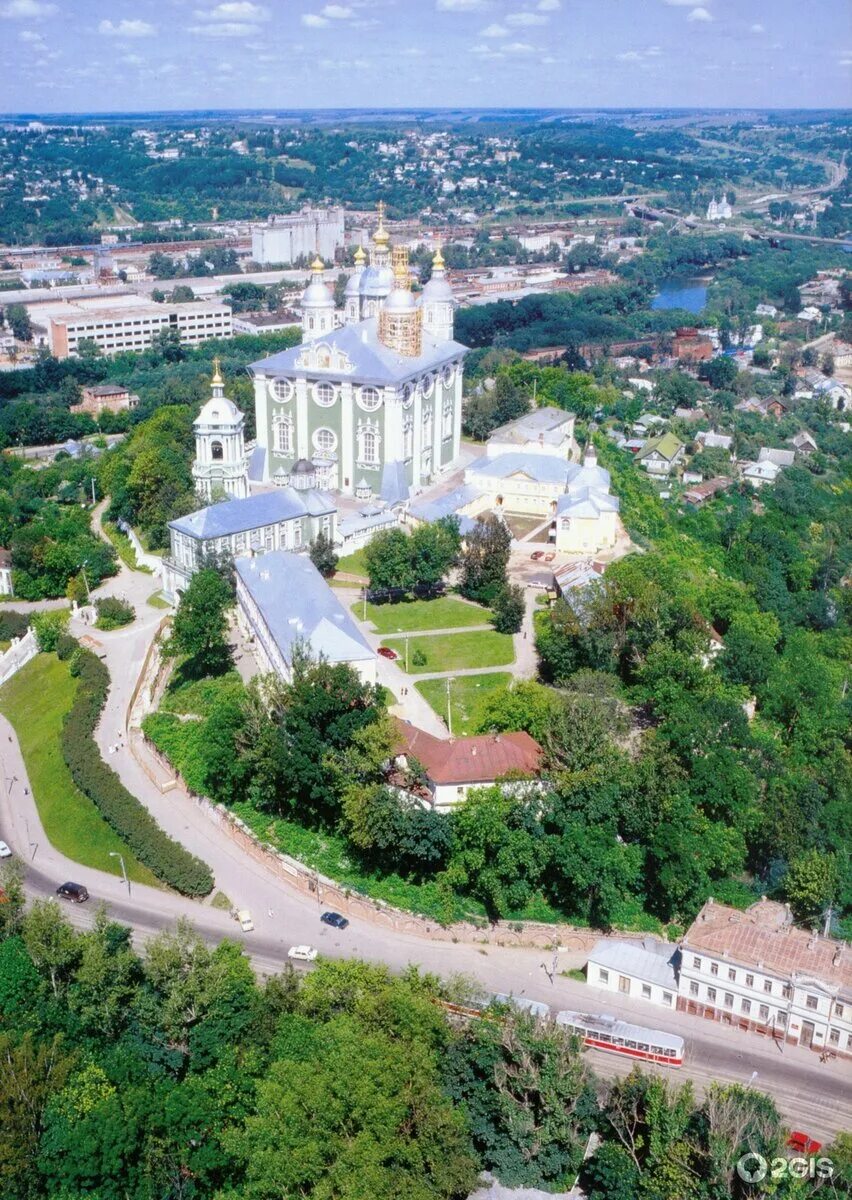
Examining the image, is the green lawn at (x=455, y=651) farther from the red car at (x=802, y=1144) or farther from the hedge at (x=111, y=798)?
the red car at (x=802, y=1144)

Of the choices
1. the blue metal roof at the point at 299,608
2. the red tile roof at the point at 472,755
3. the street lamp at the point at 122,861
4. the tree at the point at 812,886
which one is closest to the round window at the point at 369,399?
the blue metal roof at the point at 299,608

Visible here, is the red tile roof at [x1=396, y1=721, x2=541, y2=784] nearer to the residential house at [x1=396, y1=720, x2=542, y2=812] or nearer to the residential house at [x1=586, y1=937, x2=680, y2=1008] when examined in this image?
the residential house at [x1=396, y1=720, x2=542, y2=812]

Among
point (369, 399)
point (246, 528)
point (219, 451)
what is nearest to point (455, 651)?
point (246, 528)

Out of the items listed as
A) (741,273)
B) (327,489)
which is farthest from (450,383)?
(741,273)

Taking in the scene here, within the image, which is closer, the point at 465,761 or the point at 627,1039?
the point at 627,1039

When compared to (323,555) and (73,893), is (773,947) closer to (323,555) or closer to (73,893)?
(73,893)

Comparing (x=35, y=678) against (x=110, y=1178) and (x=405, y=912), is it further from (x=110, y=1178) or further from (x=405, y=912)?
(x=110, y=1178)

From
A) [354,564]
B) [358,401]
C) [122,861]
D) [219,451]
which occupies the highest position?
[358,401]
